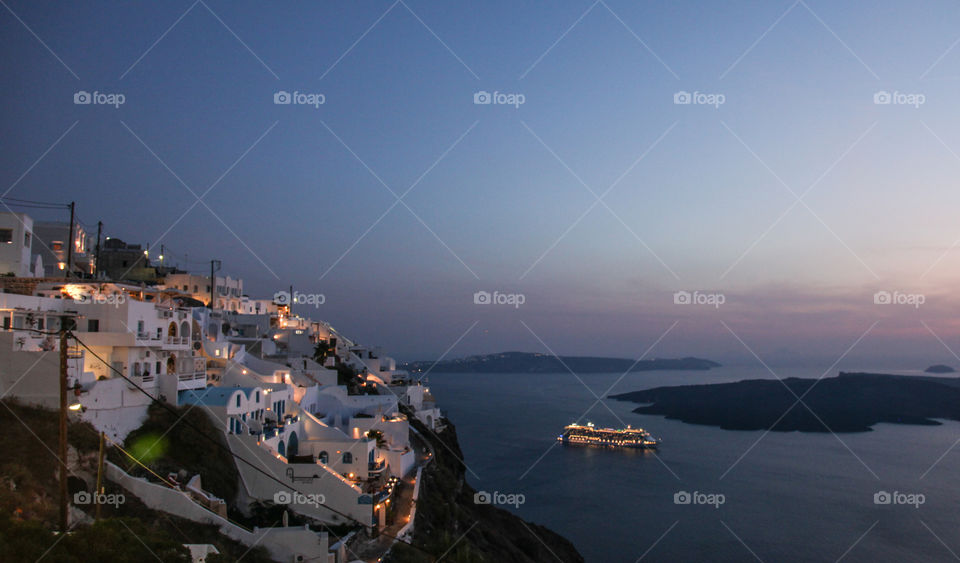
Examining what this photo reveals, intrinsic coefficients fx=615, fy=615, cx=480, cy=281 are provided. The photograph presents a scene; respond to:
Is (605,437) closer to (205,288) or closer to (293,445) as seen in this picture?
(205,288)

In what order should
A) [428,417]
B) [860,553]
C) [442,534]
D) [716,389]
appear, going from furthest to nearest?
[716,389], [860,553], [428,417], [442,534]

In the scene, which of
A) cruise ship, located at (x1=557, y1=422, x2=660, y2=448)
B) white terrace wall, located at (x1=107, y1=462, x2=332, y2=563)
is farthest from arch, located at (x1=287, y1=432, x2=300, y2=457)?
cruise ship, located at (x1=557, y1=422, x2=660, y2=448)

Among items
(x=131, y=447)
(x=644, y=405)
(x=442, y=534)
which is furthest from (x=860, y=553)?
(x=644, y=405)

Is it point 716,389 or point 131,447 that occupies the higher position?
point 131,447

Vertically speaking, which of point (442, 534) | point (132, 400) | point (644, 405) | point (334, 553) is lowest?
point (644, 405)

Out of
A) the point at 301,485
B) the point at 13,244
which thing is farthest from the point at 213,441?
the point at 13,244

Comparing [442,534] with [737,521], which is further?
[737,521]

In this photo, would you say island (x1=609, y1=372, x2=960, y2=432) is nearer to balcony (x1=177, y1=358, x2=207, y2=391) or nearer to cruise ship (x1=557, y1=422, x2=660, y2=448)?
cruise ship (x1=557, y1=422, x2=660, y2=448)

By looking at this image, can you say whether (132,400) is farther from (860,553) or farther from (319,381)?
(860,553)
